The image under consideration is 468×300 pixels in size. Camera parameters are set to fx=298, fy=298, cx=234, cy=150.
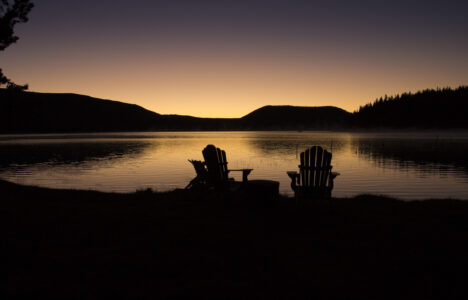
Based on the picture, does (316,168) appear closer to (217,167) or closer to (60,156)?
(217,167)

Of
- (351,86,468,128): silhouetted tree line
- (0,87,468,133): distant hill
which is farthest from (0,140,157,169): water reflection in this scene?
(351,86,468,128): silhouetted tree line

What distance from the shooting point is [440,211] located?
7.19 meters

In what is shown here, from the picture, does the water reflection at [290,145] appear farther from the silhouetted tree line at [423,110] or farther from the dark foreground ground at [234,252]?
the silhouetted tree line at [423,110]

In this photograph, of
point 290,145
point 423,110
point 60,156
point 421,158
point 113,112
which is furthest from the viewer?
point 113,112

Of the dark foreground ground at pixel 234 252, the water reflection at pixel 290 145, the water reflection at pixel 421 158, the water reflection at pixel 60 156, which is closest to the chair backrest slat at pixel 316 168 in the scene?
the dark foreground ground at pixel 234 252

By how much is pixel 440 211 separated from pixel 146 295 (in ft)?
23.3

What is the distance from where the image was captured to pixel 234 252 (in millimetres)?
4582

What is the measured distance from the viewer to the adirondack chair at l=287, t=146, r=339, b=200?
22.8 feet

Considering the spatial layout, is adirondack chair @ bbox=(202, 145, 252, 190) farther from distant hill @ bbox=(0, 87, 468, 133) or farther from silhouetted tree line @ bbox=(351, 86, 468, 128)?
silhouetted tree line @ bbox=(351, 86, 468, 128)

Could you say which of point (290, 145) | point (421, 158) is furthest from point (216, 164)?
point (290, 145)

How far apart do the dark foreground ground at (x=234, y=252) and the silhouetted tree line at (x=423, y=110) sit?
12655 centimetres

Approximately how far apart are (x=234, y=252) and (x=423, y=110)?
446ft

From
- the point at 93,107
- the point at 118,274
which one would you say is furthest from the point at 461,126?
the point at 93,107

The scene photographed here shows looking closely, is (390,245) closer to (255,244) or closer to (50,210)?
(255,244)
